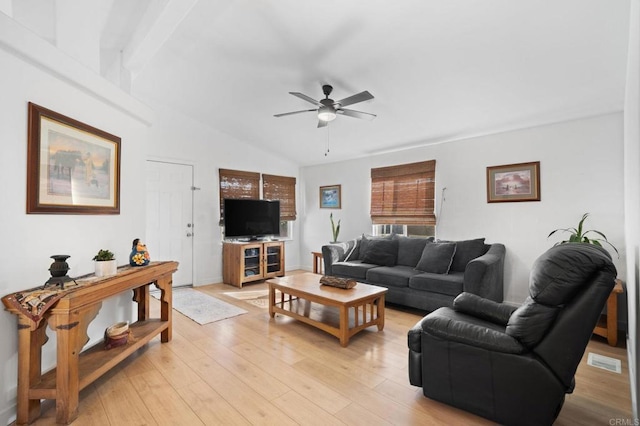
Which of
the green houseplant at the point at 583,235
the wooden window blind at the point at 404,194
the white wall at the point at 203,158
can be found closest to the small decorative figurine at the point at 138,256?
the white wall at the point at 203,158

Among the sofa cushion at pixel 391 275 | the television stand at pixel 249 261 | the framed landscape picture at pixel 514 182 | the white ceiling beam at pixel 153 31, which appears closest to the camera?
the white ceiling beam at pixel 153 31

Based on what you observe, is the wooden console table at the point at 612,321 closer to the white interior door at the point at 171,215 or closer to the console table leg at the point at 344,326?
the console table leg at the point at 344,326

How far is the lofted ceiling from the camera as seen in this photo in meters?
2.32

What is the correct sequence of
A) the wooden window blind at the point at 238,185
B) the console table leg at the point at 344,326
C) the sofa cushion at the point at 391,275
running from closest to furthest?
the console table leg at the point at 344,326
the sofa cushion at the point at 391,275
the wooden window blind at the point at 238,185

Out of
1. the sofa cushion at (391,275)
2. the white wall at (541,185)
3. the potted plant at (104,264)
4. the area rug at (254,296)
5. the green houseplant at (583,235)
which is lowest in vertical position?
the area rug at (254,296)

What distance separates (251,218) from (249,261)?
31.2 inches

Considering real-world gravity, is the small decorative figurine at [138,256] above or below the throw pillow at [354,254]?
above

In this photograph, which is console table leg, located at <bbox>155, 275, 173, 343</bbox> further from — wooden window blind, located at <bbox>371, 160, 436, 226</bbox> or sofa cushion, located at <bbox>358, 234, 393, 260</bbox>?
wooden window blind, located at <bbox>371, 160, 436, 226</bbox>

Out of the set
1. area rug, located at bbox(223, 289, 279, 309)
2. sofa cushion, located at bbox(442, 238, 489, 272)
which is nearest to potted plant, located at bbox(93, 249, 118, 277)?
area rug, located at bbox(223, 289, 279, 309)

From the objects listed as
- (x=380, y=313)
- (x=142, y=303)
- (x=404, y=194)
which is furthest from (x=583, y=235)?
(x=142, y=303)

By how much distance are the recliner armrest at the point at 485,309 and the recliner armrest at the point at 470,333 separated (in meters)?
0.05

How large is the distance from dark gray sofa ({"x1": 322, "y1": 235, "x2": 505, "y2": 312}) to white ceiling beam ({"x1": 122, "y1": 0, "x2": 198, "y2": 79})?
338cm

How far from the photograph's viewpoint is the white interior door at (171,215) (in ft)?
15.8

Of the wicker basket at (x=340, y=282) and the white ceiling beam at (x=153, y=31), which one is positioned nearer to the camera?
the white ceiling beam at (x=153, y=31)
